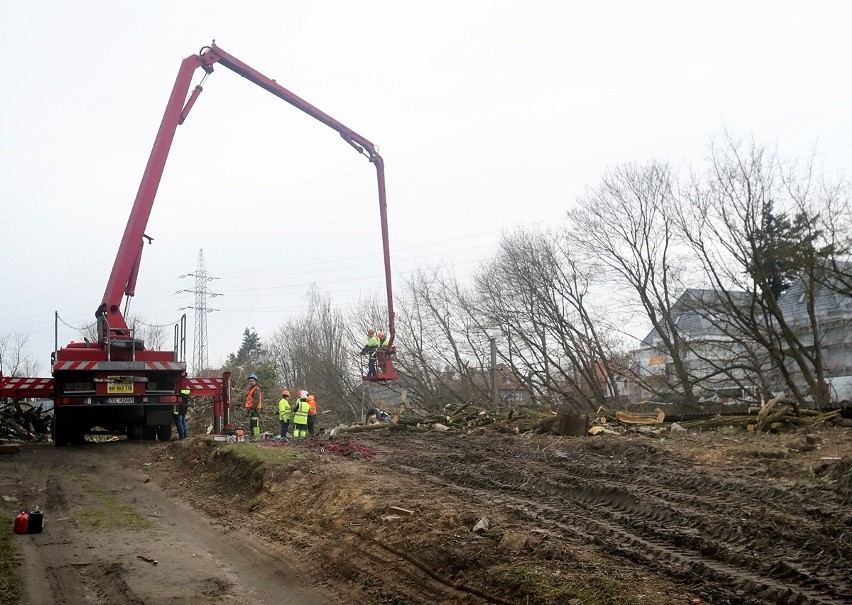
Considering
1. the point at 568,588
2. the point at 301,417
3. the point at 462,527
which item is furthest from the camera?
the point at 301,417

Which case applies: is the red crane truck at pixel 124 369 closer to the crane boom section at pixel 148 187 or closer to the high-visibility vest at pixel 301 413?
the crane boom section at pixel 148 187

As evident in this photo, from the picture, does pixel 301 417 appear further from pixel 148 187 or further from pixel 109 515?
pixel 109 515

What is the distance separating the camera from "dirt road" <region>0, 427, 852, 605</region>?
17.2ft

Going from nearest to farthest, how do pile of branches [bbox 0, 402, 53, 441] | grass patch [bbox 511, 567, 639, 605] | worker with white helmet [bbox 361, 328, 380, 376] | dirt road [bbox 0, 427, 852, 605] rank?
grass patch [bbox 511, 567, 639, 605] → dirt road [bbox 0, 427, 852, 605] → pile of branches [bbox 0, 402, 53, 441] → worker with white helmet [bbox 361, 328, 380, 376]

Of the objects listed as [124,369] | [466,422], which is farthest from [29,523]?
[466,422]

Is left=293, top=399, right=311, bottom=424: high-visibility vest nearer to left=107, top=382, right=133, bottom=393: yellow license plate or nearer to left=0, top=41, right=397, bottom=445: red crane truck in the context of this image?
left=0, top=41, right=397, bottom=445: red crane truck

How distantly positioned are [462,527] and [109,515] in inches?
180

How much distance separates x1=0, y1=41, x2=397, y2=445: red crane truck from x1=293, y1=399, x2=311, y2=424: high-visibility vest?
3033 millimetres

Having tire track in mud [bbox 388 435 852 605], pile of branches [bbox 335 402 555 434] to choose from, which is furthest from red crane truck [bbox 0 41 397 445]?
tire track in mud [bbox 388 435 852 605]

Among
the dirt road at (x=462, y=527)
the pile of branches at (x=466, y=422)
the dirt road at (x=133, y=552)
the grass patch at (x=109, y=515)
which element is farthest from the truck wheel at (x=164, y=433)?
the grass patch at (x=109, y=515)

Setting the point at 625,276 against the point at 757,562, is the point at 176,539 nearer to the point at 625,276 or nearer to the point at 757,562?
the point at 757,562

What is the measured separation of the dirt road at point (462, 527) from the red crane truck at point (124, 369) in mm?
2449

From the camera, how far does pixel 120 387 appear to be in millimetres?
14594

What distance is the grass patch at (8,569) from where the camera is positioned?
5582 mm
